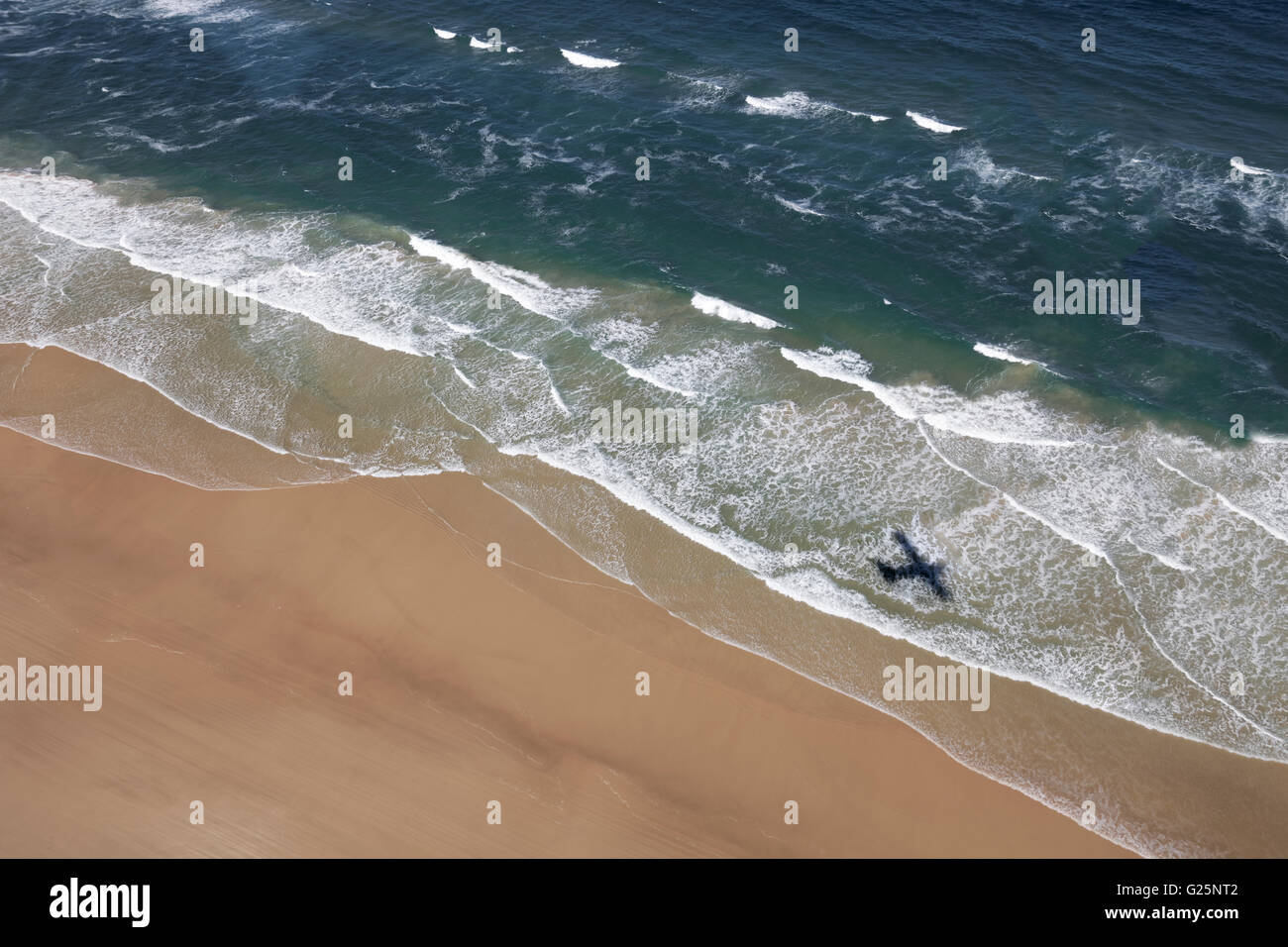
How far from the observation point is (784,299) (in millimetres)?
27672

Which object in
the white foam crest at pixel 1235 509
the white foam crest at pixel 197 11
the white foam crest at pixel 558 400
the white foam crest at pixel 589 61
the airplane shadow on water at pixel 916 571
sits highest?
the white foam crest at pixel 197 11

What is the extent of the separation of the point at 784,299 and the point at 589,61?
64.7ft

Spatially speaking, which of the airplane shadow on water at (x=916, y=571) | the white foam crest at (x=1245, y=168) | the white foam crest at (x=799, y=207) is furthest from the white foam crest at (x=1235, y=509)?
the white foam crest at (x=1245, y=168)

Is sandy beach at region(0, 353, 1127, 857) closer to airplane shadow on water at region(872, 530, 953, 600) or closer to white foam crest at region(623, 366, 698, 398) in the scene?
airplane shadow on water at region(872, 530, 953, 600)

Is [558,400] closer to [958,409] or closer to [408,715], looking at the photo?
[408,715]

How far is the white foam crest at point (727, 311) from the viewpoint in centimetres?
2686

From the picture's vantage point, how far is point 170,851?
1602cm

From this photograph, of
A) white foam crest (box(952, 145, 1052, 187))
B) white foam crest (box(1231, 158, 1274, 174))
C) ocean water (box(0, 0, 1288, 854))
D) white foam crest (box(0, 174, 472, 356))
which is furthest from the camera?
white foam crest (box(952, 145, 1052, 187))

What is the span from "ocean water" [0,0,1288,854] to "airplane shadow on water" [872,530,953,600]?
27cm

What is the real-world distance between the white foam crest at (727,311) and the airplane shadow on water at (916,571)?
9574mm

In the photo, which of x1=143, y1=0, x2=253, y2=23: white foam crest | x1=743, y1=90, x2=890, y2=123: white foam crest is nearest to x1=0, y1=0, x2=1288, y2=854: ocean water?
x1=743, y1=90, x2=890, y2=123: white foam crest

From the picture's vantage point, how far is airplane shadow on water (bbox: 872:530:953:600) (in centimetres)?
1966

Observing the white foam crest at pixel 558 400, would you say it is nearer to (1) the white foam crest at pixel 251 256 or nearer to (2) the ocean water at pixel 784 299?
(2) the ocean water at pixel 784 299

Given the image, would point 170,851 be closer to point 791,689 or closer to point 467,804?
point 467,804
